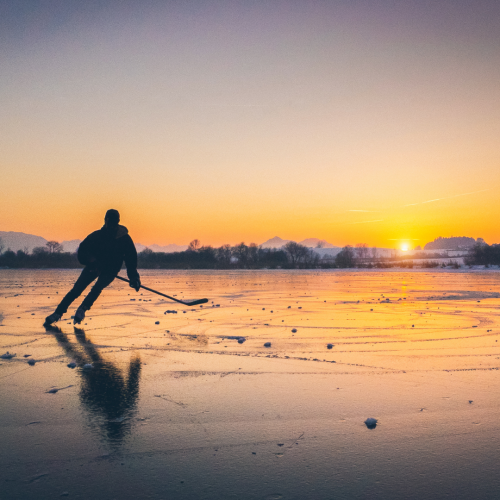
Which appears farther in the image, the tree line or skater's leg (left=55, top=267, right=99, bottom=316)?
the tree line

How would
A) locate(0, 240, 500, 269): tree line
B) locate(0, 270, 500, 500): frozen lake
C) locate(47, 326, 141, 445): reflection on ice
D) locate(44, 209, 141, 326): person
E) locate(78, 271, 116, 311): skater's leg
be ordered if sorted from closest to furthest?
locate(0, 270, 500, 500): frozen lake, locate(47, 326, 141, 445): reflection on ice, locate(44, 209, 141, 326): person, locate(78, 271, 116, 311): skater's leg, locate(0, 240, 500, 269): tree line

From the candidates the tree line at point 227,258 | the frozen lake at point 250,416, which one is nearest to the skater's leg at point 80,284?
the frozen lake at point 250,416

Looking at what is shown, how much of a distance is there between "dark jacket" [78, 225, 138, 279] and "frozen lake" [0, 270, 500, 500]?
143 cm

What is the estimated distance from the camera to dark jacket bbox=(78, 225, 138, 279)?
793cm

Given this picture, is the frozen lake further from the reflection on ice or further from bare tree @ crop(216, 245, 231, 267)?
bare tree @ crop(216, 245, 231, 267)

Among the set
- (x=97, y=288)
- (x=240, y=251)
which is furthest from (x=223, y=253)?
(x=97, y=288)

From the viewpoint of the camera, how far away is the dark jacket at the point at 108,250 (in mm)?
7926

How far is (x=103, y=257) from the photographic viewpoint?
8.07 meters

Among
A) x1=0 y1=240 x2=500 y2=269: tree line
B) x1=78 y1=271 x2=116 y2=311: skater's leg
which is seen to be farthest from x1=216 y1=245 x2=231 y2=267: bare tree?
x1=78 y1=271 x2=116 y2=311: skater's leg

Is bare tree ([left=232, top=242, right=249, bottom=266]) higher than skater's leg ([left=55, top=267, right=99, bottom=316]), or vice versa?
bare tree ([left=232, top=242, right=249, bottom=266])

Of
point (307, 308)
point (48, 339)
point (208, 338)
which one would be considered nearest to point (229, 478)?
point (208, 338)

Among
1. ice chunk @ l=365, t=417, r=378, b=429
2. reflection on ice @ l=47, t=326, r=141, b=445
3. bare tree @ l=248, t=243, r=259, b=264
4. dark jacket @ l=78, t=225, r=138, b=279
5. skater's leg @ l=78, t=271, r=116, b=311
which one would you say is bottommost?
ice chunk @ l=365, t=417, r=378, b=429

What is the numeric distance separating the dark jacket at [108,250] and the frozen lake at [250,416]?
143cm

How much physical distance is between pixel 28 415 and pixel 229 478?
1851 millimetres
